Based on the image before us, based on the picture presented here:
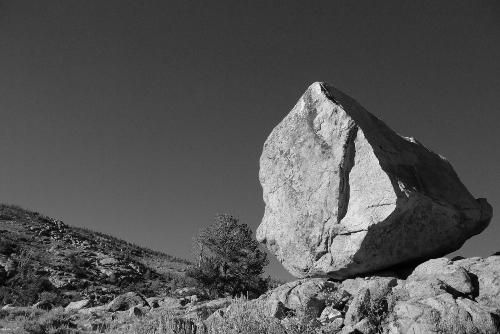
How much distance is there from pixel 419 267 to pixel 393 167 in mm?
3158

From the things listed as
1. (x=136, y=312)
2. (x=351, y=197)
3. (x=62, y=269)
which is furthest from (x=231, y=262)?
(x=351, y=197)

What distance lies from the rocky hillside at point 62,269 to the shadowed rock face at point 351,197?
543 inches

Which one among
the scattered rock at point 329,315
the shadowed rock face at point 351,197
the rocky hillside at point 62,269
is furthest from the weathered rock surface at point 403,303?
the rocky hillside at point 62,269

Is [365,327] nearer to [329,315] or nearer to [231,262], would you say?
[329,315]

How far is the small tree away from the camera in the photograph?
32.8m

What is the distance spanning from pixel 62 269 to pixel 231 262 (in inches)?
512

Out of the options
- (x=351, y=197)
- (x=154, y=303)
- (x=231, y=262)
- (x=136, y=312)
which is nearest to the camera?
(x=351, y=197)

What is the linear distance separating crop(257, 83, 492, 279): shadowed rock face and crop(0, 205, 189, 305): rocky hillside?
13791 millimetres

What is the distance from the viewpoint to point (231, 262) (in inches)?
1336

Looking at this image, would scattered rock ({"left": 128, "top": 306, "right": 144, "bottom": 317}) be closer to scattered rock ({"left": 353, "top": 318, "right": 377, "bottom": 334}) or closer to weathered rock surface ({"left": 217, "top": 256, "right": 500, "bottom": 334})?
weathered rock surface ({"left": 217, "top": 256, "right": 500, "bottom": 334})

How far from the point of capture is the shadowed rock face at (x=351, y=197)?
1424cm

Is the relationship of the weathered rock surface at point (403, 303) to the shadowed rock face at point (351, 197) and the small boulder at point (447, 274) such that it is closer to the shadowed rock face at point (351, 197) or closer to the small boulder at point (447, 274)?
the small boulder at point (447, 274)

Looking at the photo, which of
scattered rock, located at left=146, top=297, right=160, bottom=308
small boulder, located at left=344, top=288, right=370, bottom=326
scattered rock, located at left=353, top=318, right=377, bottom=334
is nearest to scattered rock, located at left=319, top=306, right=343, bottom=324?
small boulder, located at left=344, top=288, right=370, bottom=326

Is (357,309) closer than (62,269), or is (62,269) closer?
(357,309)
